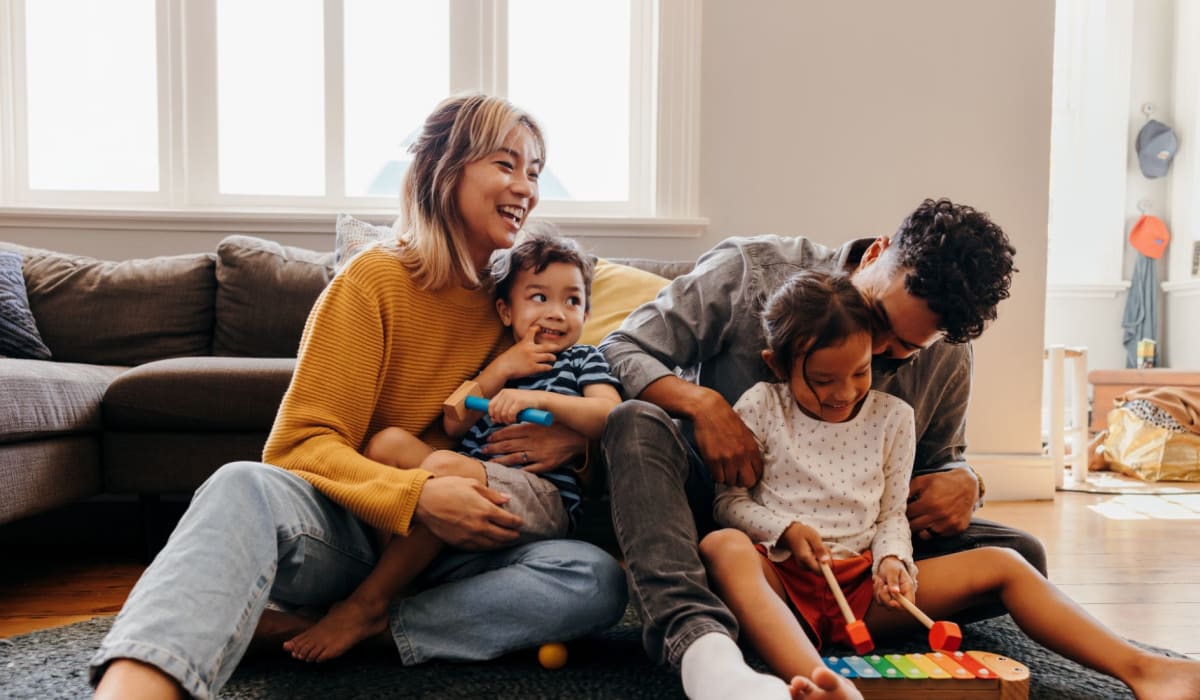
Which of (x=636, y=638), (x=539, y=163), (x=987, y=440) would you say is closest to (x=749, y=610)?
(x=636, y=638)

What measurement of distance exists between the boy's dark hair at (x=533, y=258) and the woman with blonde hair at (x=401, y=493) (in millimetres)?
26

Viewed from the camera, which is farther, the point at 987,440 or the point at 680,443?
the point at 987,440

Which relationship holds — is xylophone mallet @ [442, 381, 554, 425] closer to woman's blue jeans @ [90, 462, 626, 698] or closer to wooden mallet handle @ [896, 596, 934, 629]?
woman's blue jeans @ [90, 462, 626, 698]

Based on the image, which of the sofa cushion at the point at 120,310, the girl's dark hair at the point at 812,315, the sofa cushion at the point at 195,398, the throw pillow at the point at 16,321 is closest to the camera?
the girl's dark hair at the point at 812,315

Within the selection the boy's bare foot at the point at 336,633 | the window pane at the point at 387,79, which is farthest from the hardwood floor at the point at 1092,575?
the window pane at the point at 387,79

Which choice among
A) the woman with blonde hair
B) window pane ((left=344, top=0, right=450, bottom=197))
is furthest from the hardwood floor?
window pane ((left=344, top=0, right=450, bottom=197))

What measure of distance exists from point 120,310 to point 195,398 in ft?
2.05

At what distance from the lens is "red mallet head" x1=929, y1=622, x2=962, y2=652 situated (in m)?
1.10

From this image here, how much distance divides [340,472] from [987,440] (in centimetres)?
247

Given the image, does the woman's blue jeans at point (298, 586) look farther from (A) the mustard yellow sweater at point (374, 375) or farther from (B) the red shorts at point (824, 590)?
(B) the red shorts at point (824, 590)

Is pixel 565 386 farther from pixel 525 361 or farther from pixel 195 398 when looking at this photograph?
pixel 195 398

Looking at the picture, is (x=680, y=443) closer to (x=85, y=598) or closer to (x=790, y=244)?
(x=790, y=244)

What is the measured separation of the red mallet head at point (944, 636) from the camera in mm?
1104

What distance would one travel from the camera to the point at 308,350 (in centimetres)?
123
